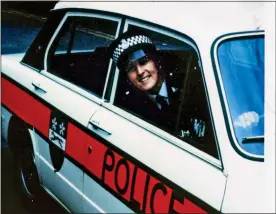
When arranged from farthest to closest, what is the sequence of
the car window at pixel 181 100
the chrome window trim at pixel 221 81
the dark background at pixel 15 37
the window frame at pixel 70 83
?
the dark background at pixel 15 37, the window frame at pixel 70 83, the car window at pixel 181 100, the chrome window trim at pixel 221 81

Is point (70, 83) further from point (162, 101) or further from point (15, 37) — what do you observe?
point (15, 37)

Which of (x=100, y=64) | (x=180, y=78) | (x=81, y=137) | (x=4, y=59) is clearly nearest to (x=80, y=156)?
(x=81, y=137)

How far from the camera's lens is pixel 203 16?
1840 mm

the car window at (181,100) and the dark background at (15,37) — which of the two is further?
the dark background at (15,37)

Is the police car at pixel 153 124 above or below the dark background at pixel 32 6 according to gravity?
below

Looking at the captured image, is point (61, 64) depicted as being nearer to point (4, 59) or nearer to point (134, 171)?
point (4, 59)

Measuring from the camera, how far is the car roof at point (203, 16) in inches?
69.1

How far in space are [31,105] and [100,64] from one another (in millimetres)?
706

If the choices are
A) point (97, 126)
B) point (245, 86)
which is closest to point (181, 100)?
point (245, 86)

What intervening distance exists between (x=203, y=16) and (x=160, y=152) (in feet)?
2.46

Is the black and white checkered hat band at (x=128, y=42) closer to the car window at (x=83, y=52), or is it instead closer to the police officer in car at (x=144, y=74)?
the police officer in car at (x=144, y=74)

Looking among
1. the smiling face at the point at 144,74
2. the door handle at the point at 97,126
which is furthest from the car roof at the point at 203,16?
the door handle at the point at 97,126

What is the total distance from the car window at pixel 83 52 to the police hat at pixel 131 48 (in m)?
0.11

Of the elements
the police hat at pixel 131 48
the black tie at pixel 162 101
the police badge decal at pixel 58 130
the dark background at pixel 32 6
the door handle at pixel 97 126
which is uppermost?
the dark background at pixel 32 6
